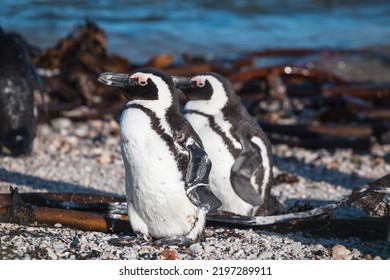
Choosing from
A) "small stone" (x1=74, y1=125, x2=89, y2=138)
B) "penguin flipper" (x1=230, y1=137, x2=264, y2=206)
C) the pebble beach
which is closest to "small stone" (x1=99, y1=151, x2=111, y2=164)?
the pebble beach

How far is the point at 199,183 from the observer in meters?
4.89

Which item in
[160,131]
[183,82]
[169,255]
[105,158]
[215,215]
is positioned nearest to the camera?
[169,255]

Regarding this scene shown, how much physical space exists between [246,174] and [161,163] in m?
1.11

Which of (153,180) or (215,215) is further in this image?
(215,215)

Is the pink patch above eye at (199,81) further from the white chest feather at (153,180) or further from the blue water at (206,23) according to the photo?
the blue water at (206,23)

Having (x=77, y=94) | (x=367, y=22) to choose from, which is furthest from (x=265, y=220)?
(x=367, y=22)

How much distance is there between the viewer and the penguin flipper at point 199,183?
192 inches

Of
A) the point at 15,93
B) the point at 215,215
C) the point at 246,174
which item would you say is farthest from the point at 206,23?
the point at 215,215

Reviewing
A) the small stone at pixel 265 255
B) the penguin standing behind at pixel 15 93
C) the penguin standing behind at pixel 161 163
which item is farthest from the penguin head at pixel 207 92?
the penguin standing behind at pixel 15 93

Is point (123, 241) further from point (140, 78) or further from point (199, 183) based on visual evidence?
point (140, 78)

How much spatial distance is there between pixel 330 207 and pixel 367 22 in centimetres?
1330
